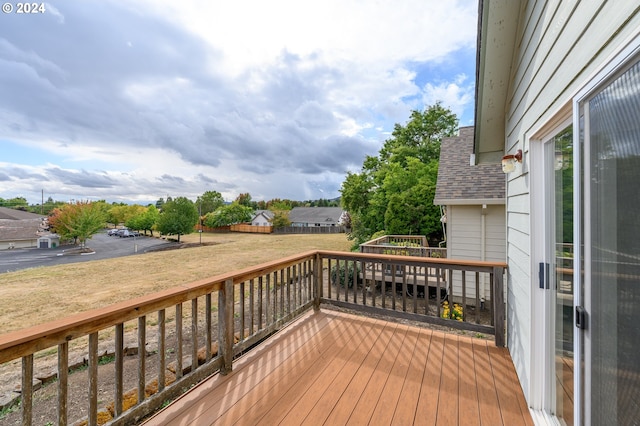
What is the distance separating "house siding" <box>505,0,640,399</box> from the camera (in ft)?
3.04

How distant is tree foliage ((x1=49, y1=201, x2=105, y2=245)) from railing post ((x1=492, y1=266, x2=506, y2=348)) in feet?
103

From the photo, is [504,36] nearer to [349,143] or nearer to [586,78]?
[586,78]

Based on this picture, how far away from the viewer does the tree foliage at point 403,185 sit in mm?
11141

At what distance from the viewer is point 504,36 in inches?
90.4

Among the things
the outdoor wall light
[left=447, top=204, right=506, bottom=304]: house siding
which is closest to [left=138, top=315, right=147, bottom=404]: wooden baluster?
the outdoor wall light

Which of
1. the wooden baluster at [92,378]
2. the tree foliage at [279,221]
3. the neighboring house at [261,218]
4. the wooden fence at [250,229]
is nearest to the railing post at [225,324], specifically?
the wooden baluster at [92,378]

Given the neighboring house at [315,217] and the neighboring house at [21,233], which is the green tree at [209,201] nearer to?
the neighboring house at [315,217]

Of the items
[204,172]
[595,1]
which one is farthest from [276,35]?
[204,172]

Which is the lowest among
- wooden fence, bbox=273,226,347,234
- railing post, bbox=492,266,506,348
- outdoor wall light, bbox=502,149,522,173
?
wooden fence, bbox=273,226,347,234

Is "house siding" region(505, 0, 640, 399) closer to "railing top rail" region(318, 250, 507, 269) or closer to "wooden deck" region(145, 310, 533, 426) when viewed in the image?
"railing top rail" region(318, 250, 507, 269)

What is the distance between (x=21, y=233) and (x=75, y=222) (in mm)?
4978

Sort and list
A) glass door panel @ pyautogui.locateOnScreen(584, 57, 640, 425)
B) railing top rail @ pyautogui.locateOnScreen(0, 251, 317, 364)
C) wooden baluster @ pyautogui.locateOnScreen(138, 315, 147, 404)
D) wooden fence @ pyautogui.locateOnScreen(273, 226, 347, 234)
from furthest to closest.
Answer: wooden fence @ pyautogui.locateOnScreen(273, 226, 347, 234)
wooden baluster @ pyautogui.locateOnScreen(138, 315, 147, 404)
railing top rail @ pyautogui.locateOnScreen(0, 251, 317, 364)
glass door panel @ pyautogui.locateOnScreen(584, 57, 640, 425)

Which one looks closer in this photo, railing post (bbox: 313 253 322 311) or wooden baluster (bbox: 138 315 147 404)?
wooden baluster (bbox: 138 315 147 404)

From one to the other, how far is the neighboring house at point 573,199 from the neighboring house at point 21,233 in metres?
35.0
